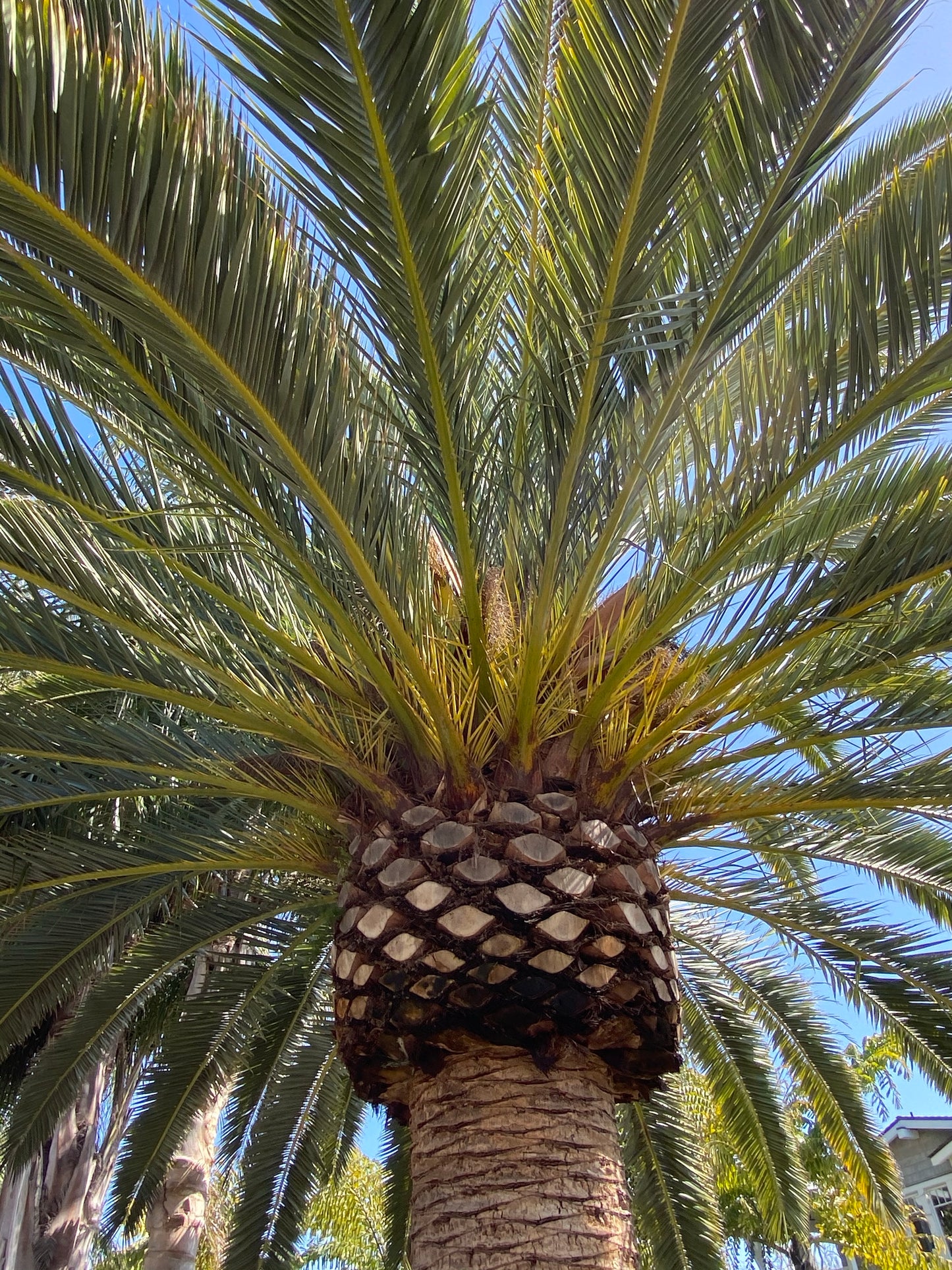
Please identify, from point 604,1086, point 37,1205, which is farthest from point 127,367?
point 37,1205

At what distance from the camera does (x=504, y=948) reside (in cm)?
327

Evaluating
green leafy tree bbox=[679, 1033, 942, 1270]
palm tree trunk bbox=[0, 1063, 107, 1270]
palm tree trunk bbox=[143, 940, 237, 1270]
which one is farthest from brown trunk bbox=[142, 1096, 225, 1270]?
green leafy tree bbox=[679, 1033, 942, 1270]

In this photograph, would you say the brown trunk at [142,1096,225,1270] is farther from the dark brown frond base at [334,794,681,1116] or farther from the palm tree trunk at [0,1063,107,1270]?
the dark brown frond base at [334,794,681,1116]

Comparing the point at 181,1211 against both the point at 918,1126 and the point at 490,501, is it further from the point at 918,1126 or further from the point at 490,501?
the point at 918,1126

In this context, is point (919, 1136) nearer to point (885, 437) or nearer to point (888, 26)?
point (885, 437)

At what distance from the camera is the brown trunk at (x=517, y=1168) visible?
3.06m

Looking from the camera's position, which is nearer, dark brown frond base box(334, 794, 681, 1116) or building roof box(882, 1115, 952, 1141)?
dark brown frond base box(334, 794, 681, 1116)

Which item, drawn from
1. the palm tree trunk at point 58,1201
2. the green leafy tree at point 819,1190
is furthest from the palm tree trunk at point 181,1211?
the green leafy tree at point 819,1190

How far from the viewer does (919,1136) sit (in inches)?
802

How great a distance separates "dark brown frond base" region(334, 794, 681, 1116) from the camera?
3.26 meters

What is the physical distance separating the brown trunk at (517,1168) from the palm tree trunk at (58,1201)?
17.4ft

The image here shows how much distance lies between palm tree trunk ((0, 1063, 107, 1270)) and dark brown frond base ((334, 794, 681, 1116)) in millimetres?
5232

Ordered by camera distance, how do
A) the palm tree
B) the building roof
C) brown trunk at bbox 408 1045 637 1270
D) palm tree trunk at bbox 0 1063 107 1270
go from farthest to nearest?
the building roof, palm tree trunk at bbox 0 1063 107 1270, brown trunk at bbox 408 1045 637 1270, the palm tree

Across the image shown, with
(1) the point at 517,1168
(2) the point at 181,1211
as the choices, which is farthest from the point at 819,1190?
(1) the point at 517,1168
